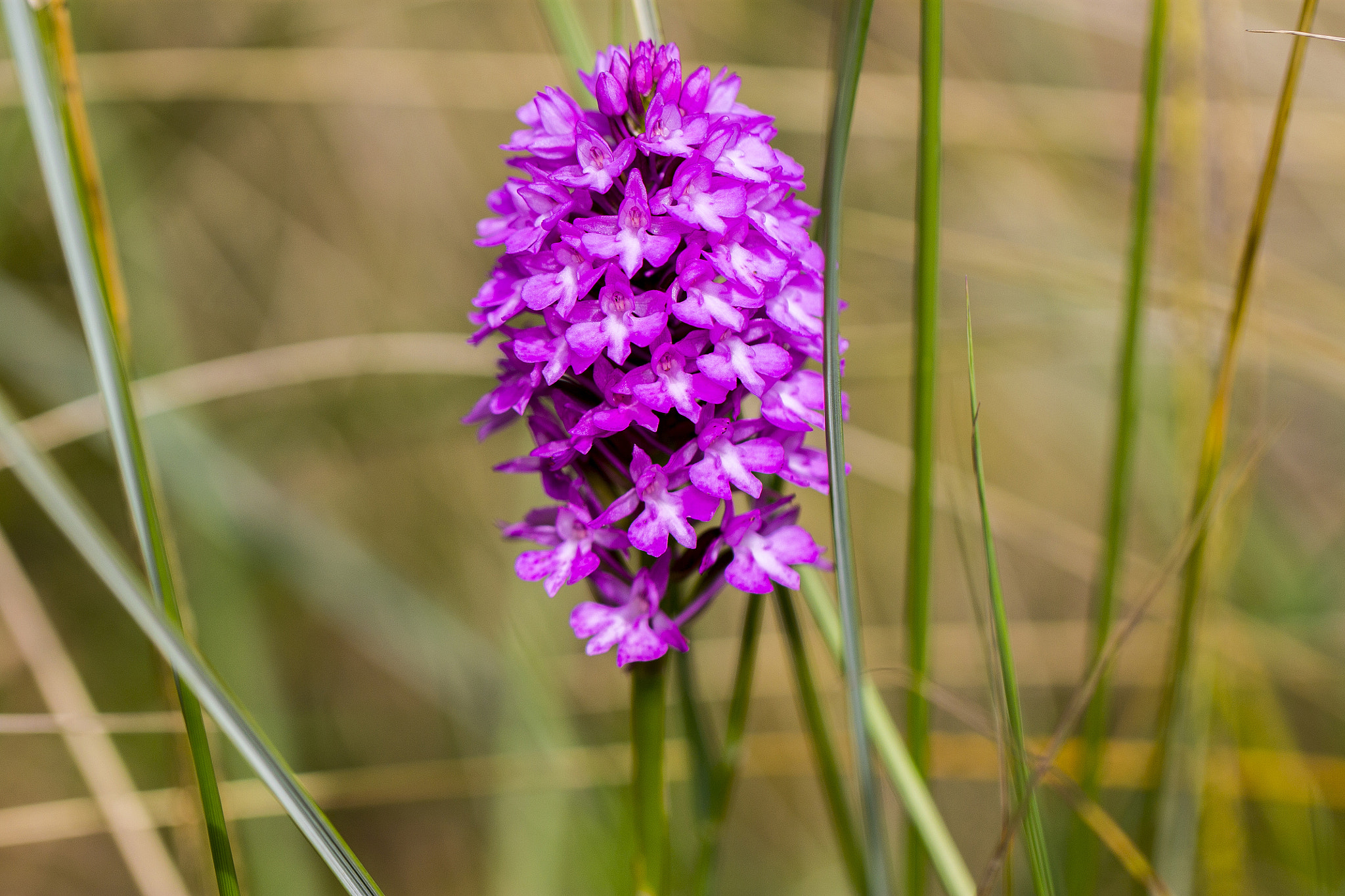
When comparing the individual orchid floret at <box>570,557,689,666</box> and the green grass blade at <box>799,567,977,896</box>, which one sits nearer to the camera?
the individual orchid floret at <box>570,557,689,666</box>

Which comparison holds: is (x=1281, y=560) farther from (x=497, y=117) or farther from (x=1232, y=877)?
(x=497, y=117)

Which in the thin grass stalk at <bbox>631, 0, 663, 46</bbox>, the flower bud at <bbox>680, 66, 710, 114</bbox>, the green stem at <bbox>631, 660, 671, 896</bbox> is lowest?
the green stem at <bbox>631, 660, 671, 896</bbox>

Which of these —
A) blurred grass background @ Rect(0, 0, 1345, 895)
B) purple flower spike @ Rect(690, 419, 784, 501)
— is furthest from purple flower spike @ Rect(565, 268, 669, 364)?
blurred grass background @ Rect(0, 0, 1345, 895)

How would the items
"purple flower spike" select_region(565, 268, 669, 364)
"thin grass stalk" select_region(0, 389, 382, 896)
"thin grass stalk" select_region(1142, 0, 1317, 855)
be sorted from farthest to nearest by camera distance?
"thin grass stalk" select_region(1142, 0, 1317, 855), "purple flower spike" select_region(565, 268, 669, 364), "thin grass stalk" select_region(0, 389, 382, 896)

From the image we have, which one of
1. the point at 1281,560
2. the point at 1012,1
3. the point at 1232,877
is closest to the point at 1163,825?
the point at 1232,877

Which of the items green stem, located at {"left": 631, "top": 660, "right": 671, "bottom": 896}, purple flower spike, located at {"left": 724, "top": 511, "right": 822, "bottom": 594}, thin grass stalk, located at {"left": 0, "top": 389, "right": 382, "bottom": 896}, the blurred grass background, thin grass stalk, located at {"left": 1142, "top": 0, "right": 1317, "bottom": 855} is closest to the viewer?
thin grass stalk, located at {"left": 0, "top": 389, "right": 382, "bottom": 896}

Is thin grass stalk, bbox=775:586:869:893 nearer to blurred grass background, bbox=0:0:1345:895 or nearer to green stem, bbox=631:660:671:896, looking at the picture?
green stem, bbox=631:660:671:896
